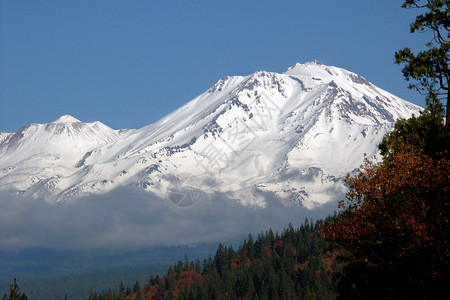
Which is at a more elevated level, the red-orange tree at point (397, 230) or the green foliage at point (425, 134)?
the green foliage at point (425, 134)

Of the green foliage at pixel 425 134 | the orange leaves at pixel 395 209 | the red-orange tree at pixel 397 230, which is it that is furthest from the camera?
the green foliage at pixel 425 134

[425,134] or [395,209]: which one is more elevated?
[425,134]

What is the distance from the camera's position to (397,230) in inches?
1131

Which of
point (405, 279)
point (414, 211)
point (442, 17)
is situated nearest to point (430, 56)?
point (442, 17)

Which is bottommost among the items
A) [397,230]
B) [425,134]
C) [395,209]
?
[397,230]

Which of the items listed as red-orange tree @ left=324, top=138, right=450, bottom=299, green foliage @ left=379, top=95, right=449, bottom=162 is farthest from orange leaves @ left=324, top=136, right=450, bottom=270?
green foliage @ left=379, top=95, right=449, bottom=162

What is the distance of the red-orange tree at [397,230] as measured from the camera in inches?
1069

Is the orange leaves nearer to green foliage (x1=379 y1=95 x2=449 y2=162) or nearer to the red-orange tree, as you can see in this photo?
the red-orange tree

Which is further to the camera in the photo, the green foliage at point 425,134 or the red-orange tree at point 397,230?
the green foliage at point 425,134

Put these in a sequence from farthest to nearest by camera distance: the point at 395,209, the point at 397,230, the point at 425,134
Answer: the point at 425,134, the point at 395,209, the point at 397,230

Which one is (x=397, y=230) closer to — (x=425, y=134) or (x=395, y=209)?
(x=395, y=209)

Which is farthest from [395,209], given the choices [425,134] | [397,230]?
[425,134]

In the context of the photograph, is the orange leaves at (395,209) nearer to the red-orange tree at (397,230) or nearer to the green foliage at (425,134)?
the red-orange tree at (397,230)

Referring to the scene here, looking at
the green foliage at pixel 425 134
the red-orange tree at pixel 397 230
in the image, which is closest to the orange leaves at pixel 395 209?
the red-orange tree at pixel 397 230
